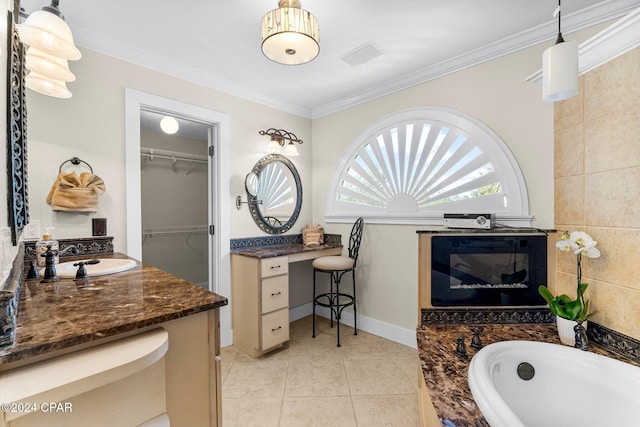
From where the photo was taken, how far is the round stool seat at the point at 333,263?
261 centimetres

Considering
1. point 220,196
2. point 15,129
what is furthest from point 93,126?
point 220,196

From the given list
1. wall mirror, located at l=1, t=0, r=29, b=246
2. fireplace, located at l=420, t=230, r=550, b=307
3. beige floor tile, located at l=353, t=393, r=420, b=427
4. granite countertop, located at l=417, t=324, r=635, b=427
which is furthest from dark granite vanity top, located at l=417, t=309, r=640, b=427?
wall mirror, located at l=1, t=0, r=29, b=246

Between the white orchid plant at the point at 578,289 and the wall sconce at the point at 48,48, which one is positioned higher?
the wall sconce at the point at 48,48

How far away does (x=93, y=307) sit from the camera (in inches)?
37.6

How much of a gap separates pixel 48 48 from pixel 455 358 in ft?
7.36

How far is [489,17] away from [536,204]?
128 centimetres

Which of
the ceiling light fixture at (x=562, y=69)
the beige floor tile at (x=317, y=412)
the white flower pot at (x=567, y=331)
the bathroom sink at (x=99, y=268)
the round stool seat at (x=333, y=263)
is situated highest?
the ceiling light fixture at (x=562, y=69)

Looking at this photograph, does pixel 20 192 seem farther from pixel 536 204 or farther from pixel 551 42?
pixel 551 42

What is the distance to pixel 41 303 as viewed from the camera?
3.26 feet

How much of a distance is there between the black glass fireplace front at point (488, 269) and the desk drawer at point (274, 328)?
1.33 m

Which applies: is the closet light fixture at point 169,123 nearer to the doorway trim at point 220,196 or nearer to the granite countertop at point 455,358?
the doorway trim at point 220,196

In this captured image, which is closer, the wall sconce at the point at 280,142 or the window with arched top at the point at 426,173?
the window with arched top at the point at 426,173

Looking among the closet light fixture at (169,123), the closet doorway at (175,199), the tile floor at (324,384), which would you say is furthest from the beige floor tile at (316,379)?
the closet doorway at (175,199)

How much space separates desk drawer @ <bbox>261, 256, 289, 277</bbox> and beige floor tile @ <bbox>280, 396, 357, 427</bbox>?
3.08 feet
